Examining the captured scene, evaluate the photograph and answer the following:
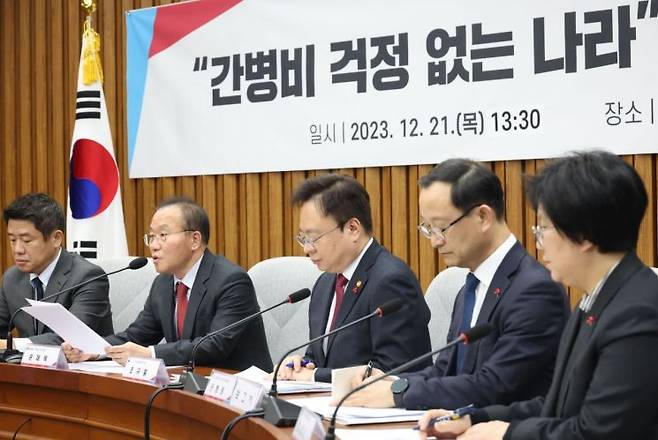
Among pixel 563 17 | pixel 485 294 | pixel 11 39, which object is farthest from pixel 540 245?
pixel 11 39

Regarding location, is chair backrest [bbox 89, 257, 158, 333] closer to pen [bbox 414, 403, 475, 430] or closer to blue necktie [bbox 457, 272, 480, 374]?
blue necktie [bbox 457, 272, 480, 374]

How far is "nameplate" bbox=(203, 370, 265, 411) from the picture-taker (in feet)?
8.68

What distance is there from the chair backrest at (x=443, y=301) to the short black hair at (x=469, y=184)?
915mm

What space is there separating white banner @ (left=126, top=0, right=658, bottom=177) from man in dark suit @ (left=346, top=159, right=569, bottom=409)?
1.68 meters

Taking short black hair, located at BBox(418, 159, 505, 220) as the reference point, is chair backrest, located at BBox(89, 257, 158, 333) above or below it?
below

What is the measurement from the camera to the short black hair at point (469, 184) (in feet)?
9.07

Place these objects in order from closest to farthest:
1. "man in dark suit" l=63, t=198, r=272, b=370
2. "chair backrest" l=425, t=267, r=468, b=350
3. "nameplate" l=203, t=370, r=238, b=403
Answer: "nameplate" l=203, t=370, r=238, b=403, "chair backrest" l=425, t=267, r=468, b=350, "man in dark suit" l=63, t=198, r=272, b=370

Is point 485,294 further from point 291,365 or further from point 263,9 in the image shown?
point 263,9

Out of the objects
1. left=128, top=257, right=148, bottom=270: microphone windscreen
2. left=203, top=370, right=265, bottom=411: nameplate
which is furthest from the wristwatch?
left=128, top=257, right=148, bottom=270: microphone windscreen

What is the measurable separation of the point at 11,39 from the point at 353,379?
4864 mm

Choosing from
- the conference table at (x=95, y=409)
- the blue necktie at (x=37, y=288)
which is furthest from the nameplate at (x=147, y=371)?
the blue necktie at (x=37, y=288)

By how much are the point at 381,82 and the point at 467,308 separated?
237 cm

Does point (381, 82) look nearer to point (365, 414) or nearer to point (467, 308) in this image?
point (467, 308)

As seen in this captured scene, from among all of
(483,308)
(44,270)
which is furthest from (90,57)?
(483,308)
